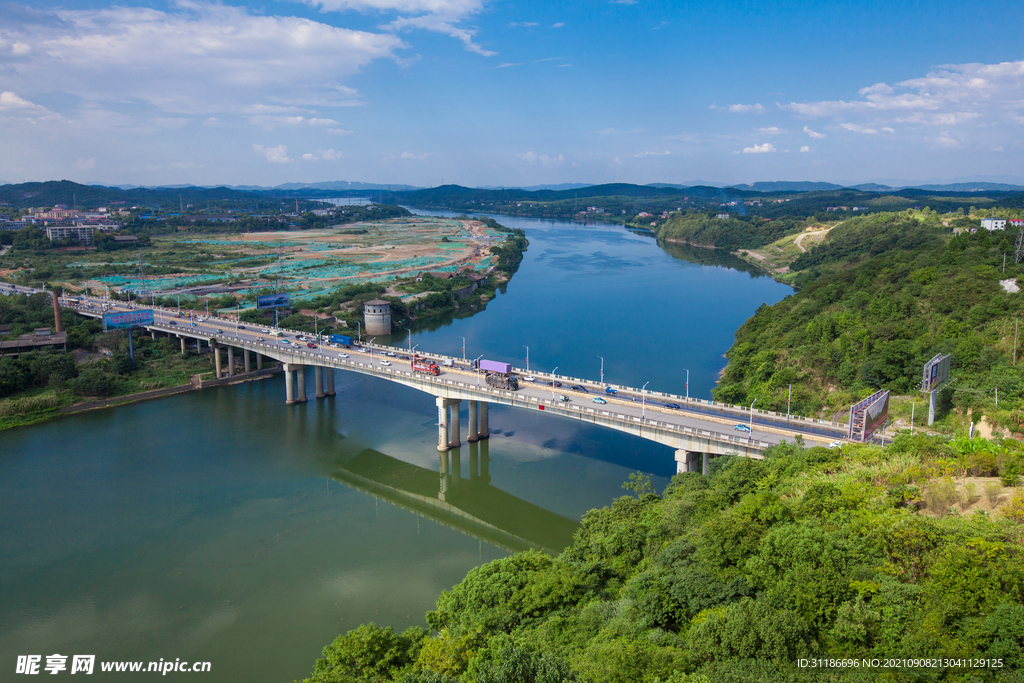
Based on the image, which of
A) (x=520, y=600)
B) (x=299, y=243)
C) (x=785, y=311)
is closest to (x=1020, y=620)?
(x=520, y=600)

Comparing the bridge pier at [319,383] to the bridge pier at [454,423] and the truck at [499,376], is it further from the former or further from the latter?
the truck at [499,376]

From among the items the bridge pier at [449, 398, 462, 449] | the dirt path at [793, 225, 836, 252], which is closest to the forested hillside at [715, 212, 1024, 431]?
the bridge pier at [449, 398, 462, 449]

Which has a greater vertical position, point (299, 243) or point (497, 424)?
point (299, 243)

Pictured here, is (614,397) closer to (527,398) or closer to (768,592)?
(527,398)

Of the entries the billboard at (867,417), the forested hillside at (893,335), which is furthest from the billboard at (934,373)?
the forested hillside at (893,335)

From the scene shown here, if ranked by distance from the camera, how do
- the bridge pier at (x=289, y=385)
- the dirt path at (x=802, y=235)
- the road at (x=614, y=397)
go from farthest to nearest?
the dirt path at (x=802, y=235) < the bridge pier at (x=289, y=385) < the road at (x=614, y=397)

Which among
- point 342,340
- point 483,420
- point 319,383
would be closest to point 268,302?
point 342,340

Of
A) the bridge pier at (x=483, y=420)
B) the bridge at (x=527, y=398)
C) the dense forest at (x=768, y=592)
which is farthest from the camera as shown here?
the bridge pier at (x=483, y=420)

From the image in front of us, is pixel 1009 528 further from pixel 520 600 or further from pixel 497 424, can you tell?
pixel 497 424
